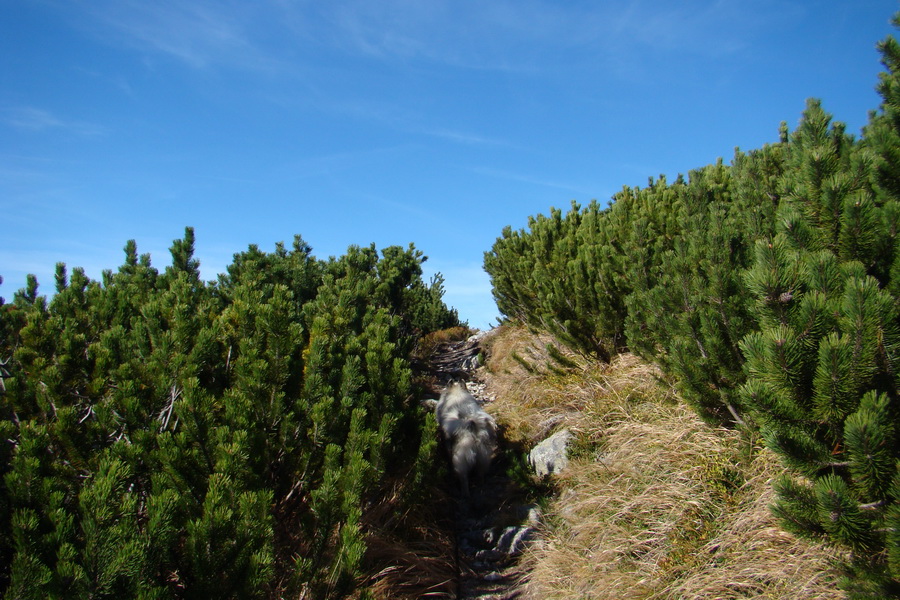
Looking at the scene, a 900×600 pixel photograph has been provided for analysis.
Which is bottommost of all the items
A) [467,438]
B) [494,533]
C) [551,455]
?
[494,533]

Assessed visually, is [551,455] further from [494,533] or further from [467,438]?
[494,533]

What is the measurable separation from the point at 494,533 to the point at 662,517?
58.9 inches

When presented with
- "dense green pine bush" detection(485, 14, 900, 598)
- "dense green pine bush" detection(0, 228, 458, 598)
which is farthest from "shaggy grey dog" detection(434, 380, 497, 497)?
"dense green pine bush" detection(485, 14, 900, 598)

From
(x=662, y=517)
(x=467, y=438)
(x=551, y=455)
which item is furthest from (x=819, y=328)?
(x=467, y=438)

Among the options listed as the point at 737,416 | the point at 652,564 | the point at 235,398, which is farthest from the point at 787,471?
the point at 235,398

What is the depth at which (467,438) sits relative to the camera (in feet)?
17.2

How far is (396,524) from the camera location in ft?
13.1

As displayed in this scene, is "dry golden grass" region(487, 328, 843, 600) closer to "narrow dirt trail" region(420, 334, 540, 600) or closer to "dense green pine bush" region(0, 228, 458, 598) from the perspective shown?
"narrow dirt trail" region(420, 334, 540, 600)

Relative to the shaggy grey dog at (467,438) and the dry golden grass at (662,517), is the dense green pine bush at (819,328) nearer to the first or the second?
the dry golden grass at (662,517)

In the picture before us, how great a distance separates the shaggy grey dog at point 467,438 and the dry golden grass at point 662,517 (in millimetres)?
772

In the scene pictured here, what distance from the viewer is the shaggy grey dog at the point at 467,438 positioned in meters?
5.17

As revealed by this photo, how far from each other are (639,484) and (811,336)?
2140 mm

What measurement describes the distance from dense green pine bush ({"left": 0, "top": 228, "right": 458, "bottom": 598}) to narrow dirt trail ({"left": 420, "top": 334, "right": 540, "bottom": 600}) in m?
0.90

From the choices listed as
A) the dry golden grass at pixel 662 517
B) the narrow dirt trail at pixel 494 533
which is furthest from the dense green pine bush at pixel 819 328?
the narrow dirt trail at pixel 494 533
